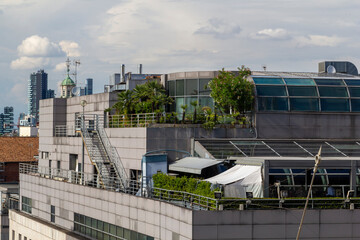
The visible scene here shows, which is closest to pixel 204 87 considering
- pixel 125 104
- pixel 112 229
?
pixel 125 104

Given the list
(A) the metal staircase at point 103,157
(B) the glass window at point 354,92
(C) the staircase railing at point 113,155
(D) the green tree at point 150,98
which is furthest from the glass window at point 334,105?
(A) the metal staircase at point 103,157

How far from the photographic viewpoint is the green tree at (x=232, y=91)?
52344 millimetres

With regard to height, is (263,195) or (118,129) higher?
(118,129)

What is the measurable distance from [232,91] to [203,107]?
3.64 meters

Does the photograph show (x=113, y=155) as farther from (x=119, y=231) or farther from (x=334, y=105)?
(x=334, y=105)

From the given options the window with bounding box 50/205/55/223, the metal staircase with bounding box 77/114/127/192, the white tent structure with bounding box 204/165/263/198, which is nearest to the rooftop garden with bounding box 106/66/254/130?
the metal staircase with bounding box 77/114/127/192

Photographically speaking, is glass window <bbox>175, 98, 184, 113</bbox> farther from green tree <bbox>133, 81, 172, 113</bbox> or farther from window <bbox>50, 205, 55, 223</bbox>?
window <bbox>50, 205, 55, 223</bbox>

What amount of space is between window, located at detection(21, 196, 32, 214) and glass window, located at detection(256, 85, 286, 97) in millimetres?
26529

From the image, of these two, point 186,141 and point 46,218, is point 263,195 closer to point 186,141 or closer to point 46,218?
point 186,141

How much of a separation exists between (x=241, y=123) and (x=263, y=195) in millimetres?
14770

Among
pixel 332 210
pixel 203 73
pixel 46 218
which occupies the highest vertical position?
pixel 203 73

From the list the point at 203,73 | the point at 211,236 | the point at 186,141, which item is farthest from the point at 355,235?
the point at 203,73

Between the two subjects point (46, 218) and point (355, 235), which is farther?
point (46, 218)

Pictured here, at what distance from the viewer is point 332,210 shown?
36031mm
